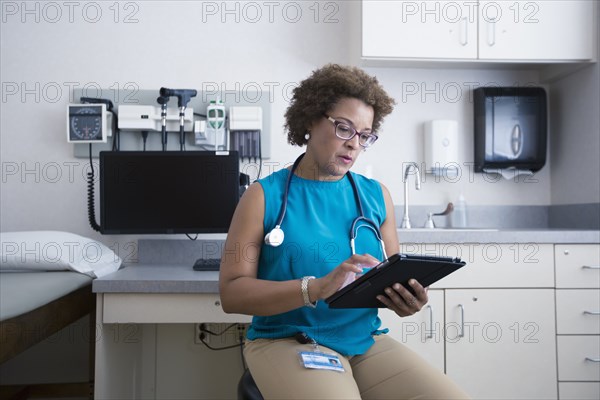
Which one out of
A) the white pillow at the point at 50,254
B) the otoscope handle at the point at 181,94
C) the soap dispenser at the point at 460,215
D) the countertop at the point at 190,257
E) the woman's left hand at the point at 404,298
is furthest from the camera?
the soap dispenser at the point at 460,215

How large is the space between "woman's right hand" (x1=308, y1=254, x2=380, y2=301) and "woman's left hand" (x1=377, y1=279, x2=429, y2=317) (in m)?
0.12

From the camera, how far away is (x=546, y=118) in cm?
273

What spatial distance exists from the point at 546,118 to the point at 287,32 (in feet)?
4.30

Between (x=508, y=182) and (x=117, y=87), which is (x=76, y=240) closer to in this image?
(x=117, y=87)

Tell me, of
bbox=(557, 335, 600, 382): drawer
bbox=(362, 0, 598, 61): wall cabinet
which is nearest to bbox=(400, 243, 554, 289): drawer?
bbox=(557, 335, 600, 382): drawer

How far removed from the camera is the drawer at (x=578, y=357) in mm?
2201

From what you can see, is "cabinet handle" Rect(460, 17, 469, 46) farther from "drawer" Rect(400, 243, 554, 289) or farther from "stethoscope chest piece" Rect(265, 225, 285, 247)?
"stethoscope chest piece" Rect(265, 225, 285, 247)

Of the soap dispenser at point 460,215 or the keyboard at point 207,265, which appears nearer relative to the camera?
the keyboard at point 207,265

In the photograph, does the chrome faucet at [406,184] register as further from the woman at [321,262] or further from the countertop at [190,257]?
the woman at [321,262]

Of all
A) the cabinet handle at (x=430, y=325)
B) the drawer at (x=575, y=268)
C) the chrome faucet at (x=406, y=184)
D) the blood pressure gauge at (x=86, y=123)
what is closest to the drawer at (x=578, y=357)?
the drawer at (x=575, y=268)

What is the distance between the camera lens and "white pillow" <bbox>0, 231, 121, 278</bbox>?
79.1 inches

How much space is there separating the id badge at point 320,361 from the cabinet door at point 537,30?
175 centimetres

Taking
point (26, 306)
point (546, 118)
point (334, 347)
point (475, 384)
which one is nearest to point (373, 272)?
point (334, 347)

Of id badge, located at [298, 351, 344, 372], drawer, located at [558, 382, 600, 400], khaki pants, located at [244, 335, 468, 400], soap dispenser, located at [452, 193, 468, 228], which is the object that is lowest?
drawer, located at [558, 382, 600, 400]
